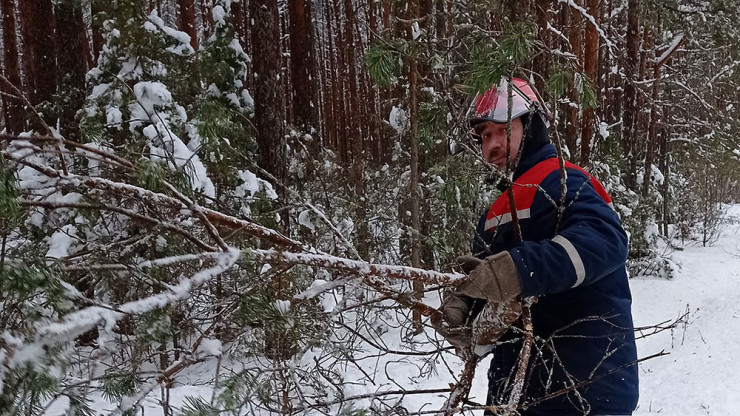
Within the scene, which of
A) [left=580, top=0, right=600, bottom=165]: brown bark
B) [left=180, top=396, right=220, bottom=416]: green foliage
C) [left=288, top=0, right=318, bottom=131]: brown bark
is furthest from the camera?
[left=580, top=0, right=600, bottom=165]: brown bark

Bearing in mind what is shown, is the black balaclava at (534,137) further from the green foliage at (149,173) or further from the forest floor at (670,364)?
the green foliage at (149,173)

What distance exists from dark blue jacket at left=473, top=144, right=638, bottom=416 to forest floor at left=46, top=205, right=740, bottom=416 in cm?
88

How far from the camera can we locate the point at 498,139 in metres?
2.27

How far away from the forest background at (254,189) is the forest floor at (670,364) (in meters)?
0.41

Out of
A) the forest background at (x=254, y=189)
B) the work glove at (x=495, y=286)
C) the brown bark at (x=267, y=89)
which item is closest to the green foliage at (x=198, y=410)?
the forest background at (x=254, y=189)

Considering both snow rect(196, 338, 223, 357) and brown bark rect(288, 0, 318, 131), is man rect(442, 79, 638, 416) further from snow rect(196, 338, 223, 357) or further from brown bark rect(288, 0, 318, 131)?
brown bark rect(288, 0, 318, 131)

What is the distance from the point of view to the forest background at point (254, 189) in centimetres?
140

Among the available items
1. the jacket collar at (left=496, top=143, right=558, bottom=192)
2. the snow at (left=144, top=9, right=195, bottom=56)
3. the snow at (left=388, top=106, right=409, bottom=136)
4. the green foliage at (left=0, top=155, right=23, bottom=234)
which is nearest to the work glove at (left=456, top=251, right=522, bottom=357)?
the jacket collar at (left=496, top=143, right=558, bottom=192)

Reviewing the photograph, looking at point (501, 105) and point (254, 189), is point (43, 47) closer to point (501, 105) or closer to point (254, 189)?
→ point (254, 189)

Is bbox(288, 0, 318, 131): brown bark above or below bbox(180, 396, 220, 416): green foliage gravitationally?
above

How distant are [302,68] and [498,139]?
7.32 meters

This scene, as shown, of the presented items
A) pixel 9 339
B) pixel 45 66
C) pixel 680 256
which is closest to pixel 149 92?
pixel 45 66

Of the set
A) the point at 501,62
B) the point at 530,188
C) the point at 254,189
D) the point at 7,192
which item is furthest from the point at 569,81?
the point at 254,189

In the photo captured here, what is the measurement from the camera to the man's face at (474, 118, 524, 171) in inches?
88.5
